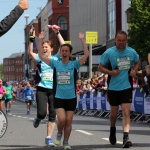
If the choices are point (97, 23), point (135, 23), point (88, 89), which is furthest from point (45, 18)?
point (88, 89)

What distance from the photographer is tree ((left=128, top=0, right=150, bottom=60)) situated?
1945 inches

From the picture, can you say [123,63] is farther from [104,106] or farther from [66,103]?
[104,106]

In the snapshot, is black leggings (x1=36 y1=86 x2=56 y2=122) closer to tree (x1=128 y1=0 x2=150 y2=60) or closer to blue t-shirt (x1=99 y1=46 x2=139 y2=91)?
blue t-shirt (x1=99 y1=46 x2=139 y2=91)

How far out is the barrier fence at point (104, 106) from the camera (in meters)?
21.8

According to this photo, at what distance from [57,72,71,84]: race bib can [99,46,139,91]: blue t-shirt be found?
2.26ft

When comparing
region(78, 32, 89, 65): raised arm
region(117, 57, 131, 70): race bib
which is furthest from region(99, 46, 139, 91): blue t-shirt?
region(78, 32, 89, 65): raised arm

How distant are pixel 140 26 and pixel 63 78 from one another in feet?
130

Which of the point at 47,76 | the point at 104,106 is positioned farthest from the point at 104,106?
the point at 47,76

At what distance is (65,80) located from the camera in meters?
10.9

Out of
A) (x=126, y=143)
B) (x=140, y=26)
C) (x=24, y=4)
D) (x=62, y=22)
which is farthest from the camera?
(x=62, y=22)

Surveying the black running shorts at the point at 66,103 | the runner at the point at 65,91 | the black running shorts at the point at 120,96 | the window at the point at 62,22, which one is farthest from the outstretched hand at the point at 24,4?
the window at the point at 62,22

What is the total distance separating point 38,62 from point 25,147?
1540 mm

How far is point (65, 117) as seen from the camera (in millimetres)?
10906

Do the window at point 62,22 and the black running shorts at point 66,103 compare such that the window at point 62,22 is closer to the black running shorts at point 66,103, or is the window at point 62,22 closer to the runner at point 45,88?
the runner at point 45,88
